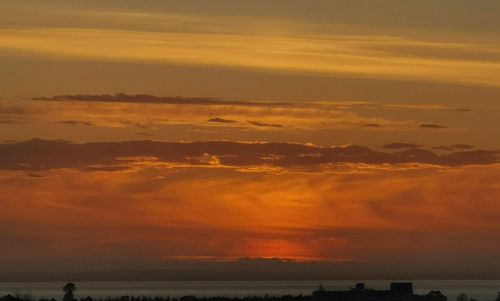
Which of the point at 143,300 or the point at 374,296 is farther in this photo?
the point at 143,300

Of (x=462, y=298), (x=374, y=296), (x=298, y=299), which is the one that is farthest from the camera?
(x=462, y=298)

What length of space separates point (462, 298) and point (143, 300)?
28.4 m

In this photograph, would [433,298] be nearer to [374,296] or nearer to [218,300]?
[374,296]

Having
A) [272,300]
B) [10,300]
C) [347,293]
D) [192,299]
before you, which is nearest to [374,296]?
[347,293]

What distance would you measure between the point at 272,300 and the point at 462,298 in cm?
2053

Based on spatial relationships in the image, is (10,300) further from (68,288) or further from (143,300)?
(143,300)

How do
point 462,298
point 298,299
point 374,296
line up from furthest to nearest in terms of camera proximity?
1. point 462,298
2. point 298,299
3. point 374,296

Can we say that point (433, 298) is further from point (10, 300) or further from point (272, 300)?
point (10, 300)

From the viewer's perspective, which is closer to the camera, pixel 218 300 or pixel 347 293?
pixel 347 293

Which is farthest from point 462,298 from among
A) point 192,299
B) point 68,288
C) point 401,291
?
point 68,288

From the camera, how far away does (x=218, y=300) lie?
116m

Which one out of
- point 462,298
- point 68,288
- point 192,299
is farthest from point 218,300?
point 462,298

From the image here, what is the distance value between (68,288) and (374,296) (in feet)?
75.6

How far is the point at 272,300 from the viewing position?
363 feet
